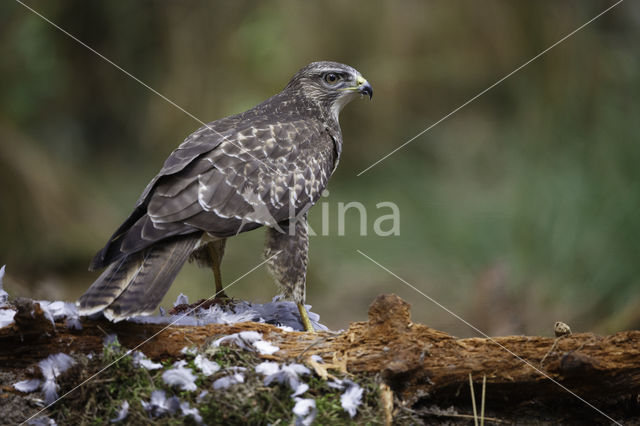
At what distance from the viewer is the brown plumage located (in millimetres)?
2535

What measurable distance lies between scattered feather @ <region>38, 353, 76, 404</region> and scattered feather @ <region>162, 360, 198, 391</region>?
0.33 meters

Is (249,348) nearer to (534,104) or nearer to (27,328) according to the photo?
(27,328)

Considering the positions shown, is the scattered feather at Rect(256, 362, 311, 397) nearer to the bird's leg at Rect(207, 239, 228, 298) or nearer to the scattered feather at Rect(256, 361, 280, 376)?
the scattered feather at Rect(256, 361, 280, 376)

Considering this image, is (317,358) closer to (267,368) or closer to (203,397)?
(267,368)

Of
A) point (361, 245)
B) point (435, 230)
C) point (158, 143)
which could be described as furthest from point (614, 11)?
point (158, 143)

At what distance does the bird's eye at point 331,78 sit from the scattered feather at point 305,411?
2185 millimetres

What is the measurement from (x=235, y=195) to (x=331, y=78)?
1.21 metres

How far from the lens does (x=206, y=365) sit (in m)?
2.24

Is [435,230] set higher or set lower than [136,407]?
higher

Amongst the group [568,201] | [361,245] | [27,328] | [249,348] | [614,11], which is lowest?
[27,328]

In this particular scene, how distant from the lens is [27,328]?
7.56 feet

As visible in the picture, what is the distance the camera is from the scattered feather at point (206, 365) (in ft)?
7.29

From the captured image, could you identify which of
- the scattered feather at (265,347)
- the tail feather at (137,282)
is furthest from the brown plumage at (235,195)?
the scattered feather at (265,347)

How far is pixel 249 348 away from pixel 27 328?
0.76 meters
